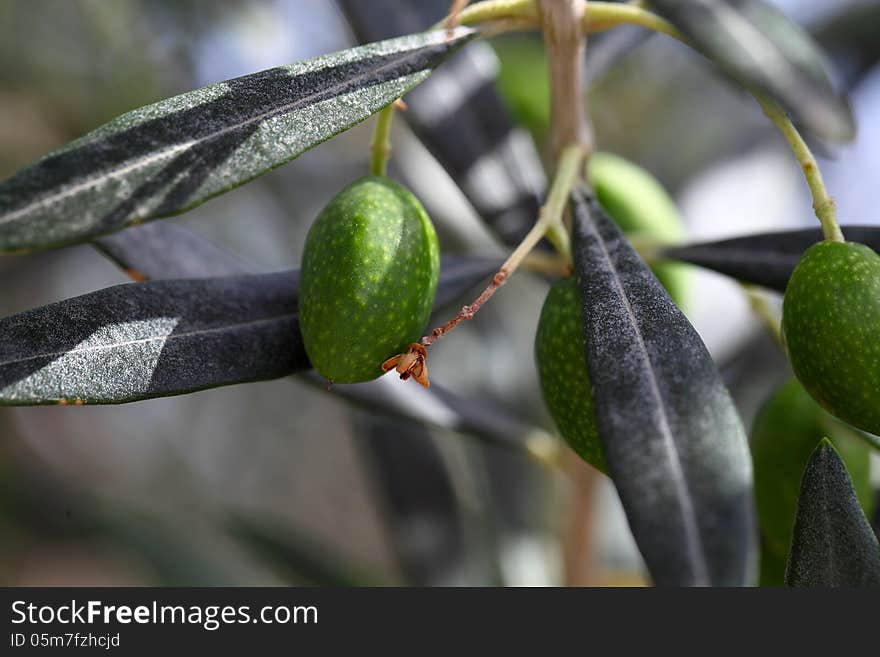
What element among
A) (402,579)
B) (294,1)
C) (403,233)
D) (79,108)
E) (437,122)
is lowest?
(403,233)

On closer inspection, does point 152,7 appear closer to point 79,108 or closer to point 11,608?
point 79,108

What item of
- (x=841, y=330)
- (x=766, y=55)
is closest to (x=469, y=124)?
(x=766, y=55)

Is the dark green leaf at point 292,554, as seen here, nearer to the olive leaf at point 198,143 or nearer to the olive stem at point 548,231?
the olive stem at point 548,231

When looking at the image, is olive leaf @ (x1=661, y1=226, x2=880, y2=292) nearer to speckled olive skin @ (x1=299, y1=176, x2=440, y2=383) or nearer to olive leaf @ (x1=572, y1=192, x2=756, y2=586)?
olive leaf @ (x1=572, y1=192, x2=756, y2=586)

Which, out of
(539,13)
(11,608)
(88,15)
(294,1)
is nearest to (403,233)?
(539,13)

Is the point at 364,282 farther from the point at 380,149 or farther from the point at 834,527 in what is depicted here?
the point at 834,527

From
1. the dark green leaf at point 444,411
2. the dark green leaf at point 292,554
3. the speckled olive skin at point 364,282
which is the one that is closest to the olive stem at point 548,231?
the speckled olive skin at point 364,282
